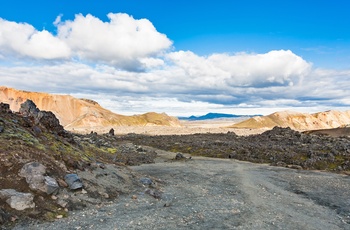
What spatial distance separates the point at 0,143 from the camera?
21.1 meters

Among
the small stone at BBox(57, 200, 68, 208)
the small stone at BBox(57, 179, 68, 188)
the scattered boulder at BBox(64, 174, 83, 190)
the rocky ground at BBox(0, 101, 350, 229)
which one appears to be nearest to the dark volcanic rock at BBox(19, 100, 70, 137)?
the rocky ground at BBox(0, 101, 350, 229)

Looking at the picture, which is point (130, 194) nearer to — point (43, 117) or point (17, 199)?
point (17, 199)

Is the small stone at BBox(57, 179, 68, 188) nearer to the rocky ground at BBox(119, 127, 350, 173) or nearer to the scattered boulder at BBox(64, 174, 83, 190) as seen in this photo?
the scattered boulder at BBox(64, 174, 83, 190)

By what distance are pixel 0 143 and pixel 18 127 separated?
4872 mm

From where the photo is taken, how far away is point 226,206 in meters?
22.2

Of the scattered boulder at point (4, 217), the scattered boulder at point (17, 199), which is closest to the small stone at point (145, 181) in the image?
the scattered boulder at point (17, 199)

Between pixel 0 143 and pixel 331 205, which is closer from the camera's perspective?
pixel 0 143

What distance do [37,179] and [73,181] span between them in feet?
7.80

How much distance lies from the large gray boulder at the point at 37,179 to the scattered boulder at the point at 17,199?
111 centimetres

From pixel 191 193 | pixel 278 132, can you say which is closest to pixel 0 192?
pixel 191 193

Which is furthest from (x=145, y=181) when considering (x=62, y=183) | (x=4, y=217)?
(x=4, y=217)

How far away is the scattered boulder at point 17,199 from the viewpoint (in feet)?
55.1

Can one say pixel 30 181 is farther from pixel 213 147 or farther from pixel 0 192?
pixel 213 147

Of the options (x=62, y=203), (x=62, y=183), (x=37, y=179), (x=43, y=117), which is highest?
(x=43, y=117)
